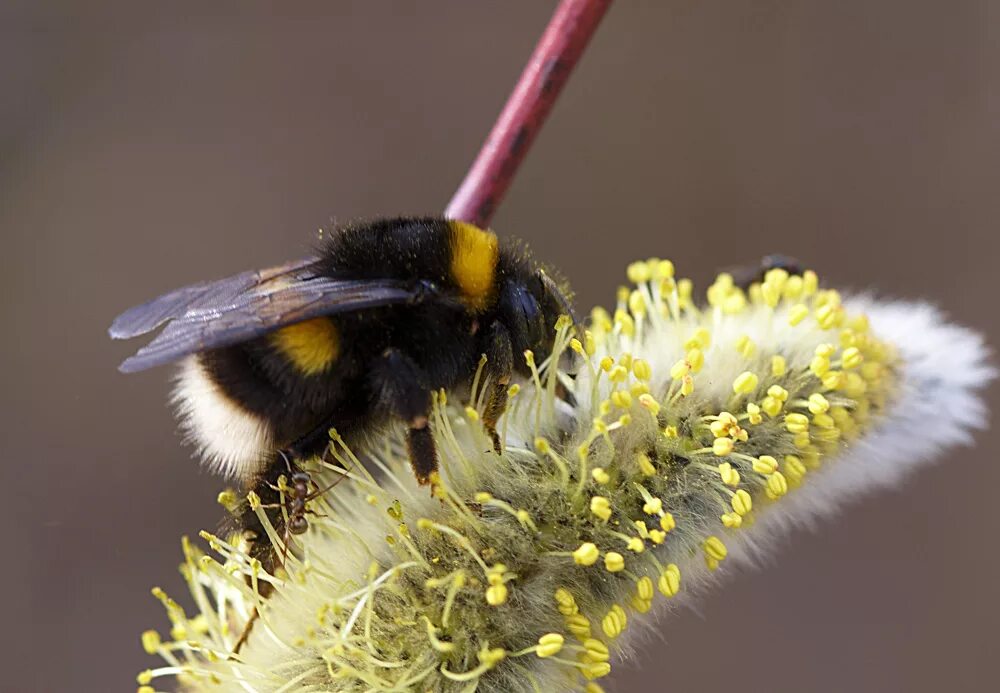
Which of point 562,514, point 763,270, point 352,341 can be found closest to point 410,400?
point 352,341

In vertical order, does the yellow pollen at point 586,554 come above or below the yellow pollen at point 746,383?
below

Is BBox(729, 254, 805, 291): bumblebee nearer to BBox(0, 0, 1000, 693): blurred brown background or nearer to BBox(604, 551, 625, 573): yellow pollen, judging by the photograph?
BBox(604, 551, 625, 573): yellow pollen

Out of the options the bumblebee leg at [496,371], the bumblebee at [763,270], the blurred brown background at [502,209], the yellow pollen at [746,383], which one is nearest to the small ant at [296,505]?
the bumblebee leg at [496,371]

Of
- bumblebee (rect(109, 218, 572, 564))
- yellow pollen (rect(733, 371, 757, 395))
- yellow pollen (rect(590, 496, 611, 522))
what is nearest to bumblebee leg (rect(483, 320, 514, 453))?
bumblebee (rect(109, 218, 572, 564))

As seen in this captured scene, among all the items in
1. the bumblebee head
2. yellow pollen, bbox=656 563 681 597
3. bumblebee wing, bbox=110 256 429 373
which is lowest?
yellow pollen, bbox=656 563 681 597

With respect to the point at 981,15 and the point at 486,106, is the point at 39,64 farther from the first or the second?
the point at 981,15

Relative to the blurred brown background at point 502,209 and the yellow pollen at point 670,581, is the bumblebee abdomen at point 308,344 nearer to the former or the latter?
the yellow pollen at point 670,581

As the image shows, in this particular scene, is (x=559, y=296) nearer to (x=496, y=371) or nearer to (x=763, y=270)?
(x=496, y=371)
